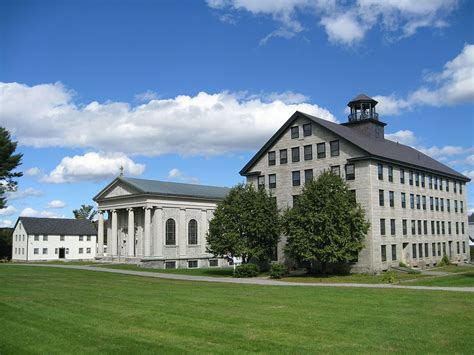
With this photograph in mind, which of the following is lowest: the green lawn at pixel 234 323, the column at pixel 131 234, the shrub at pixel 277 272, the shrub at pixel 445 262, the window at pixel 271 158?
the shrub at pixel 445 262

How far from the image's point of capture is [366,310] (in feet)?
61.5

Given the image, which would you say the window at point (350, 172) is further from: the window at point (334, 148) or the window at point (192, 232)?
the window at point (192, 232)

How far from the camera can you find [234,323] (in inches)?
618

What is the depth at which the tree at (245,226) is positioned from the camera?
4569 cm

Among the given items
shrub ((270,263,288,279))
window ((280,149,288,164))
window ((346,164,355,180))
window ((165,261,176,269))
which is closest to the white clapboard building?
window ((165,261,176,269))

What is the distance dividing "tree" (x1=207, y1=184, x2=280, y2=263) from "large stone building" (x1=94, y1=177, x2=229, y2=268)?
1804 cm

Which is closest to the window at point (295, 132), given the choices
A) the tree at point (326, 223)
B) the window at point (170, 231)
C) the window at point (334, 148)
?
the window at point (334, 148)

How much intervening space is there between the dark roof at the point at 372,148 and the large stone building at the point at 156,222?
1528cm

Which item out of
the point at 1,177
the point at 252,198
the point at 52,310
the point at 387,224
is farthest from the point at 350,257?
the point at 1,177

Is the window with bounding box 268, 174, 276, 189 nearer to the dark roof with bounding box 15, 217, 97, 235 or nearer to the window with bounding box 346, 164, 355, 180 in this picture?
the window with bounding box 346, 164, 355, 180

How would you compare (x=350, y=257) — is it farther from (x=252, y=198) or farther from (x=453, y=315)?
(x=453, y=315)

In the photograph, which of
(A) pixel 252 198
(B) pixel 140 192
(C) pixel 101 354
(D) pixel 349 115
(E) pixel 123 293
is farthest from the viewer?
(B) pixel 140 192

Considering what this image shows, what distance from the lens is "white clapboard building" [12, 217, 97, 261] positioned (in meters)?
92.3

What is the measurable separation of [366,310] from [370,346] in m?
6.41
